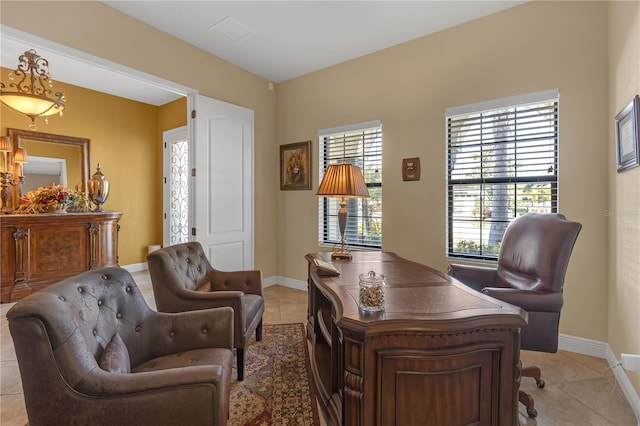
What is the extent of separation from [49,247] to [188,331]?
3.72 metres

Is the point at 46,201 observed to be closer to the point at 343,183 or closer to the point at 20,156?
the point at 20,156

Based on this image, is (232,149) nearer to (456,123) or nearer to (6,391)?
(456,123)

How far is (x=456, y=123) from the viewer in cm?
300

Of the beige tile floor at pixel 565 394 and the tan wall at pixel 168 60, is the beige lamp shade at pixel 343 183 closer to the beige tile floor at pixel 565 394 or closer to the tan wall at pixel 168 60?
the beige tile floor at pixel 565 394

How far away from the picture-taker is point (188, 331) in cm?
163

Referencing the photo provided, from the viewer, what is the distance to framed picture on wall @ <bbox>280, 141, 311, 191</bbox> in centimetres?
412

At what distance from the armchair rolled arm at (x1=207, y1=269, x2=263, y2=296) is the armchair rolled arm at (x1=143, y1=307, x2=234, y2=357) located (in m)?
0.87

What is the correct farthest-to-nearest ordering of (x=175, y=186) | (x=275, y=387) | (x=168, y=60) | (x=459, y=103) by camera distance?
(x=175, y=186)
(x=168, y=60)
(x=459, y=103)
(x=275, y=387)

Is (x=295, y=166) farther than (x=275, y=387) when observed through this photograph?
Yes

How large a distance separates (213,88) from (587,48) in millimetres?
3692

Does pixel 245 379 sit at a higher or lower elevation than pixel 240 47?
lower

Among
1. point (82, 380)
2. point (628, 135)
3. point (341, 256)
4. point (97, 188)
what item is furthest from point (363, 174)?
point (97, 188)

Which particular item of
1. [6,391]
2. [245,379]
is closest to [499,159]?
[245,379]

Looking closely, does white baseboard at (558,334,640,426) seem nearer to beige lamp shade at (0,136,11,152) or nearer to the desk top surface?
the desk top surface
